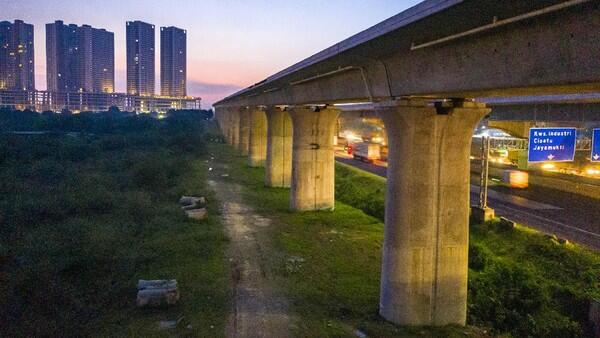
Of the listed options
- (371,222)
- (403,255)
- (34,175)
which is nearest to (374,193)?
(371,222)

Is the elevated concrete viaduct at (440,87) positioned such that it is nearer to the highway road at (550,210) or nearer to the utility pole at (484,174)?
the utility pole at (484,174)

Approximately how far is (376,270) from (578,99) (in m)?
14.5

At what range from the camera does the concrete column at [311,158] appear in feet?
90.8

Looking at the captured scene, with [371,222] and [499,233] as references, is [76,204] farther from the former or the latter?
[499,233]

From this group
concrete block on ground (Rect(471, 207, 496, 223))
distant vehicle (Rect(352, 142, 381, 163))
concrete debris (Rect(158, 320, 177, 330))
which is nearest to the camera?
concrete debris (Rect(158, 320, 177, 330))

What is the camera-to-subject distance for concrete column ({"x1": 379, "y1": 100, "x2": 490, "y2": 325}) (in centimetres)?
1281

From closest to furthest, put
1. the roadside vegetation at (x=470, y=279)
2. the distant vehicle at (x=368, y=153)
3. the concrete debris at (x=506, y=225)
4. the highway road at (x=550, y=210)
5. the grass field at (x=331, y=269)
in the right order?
the grass field at (x=331, y=269) → the roadside vegetation at (x=470, y=279) → the concrete debris at (x=506, y=225) → the highway road at (x=550, y=210) → the distant vehicle at (x=368, y=153)

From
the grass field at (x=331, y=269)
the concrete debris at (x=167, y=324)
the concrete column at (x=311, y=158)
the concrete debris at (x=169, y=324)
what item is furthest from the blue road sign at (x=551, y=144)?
the concrete debris at (x=167, y=324)

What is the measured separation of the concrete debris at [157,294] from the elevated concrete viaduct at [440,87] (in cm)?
566

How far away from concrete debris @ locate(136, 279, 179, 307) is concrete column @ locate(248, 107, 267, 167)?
3566 cm

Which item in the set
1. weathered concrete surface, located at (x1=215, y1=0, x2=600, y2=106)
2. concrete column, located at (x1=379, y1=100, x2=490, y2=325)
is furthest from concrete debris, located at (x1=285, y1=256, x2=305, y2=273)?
weathered concrete surface, located at (x1=215, y1=0, x2=600, y2=106)

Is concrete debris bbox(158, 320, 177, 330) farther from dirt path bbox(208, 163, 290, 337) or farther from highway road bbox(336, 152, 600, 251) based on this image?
highway road bbox(336, 152, 600, 251)

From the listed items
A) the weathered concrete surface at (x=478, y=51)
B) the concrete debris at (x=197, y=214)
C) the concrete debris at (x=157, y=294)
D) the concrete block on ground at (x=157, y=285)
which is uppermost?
the weathered concrete surface at (x=478, y=51)

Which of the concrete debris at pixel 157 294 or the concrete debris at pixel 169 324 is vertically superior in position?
the concrete debris at pixel 157 294
